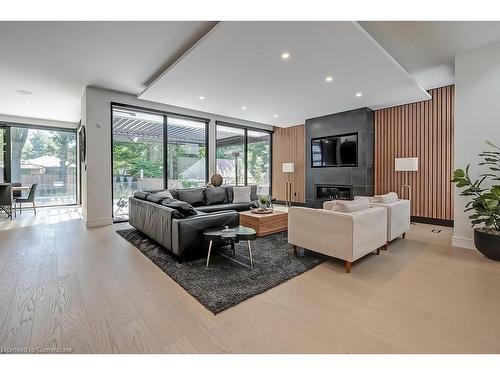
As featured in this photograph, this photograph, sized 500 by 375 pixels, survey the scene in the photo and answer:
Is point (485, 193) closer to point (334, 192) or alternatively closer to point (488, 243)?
point (488, 243)

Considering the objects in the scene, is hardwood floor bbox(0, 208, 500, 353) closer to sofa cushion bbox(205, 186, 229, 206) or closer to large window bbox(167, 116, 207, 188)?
sofa cushion bbox(205, 186, 229, 206)

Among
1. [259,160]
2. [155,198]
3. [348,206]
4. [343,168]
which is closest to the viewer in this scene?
[348,206]

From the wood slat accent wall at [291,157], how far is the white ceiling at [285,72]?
70.2 inches

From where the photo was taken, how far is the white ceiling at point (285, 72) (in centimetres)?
278

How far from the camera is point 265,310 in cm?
196

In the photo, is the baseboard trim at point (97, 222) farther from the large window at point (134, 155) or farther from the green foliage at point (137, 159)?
the green foliage at point (137, 159)

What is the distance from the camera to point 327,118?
6.63 m

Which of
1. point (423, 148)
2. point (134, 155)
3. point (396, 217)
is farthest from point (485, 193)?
point (134, 155)

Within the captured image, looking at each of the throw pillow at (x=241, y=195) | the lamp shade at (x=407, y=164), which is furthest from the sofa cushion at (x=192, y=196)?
the lamp shade at (x=407, y=164)

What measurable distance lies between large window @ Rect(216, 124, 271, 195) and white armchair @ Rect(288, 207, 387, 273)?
4.64 metres

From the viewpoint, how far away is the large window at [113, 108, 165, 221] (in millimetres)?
5594

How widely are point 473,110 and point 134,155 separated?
254 inches
